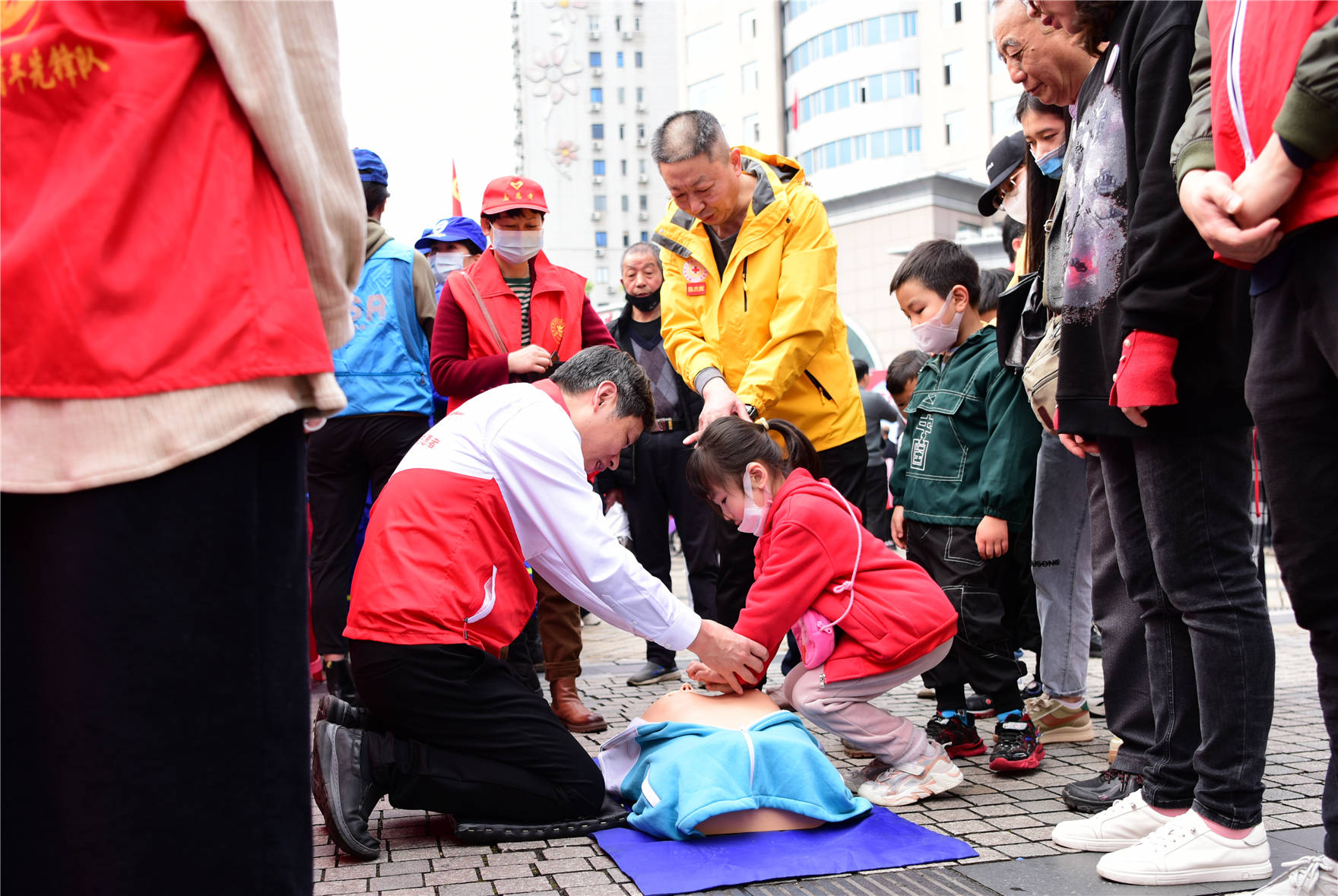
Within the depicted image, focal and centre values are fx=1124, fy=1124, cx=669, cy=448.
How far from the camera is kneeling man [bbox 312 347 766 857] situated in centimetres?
315

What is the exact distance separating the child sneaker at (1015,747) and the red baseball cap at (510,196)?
9.57ft

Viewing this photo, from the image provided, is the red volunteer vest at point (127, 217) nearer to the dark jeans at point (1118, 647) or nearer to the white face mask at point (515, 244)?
the dark jeans at point (1118, 647)

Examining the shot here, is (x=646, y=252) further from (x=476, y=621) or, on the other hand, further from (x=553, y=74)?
(x=553, y=74)

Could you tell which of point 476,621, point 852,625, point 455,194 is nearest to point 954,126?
point 455,194

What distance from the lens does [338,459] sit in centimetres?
489

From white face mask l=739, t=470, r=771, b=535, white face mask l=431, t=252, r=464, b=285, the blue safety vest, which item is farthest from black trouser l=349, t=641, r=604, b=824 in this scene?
white face mask l=431, t=252, r=464, b=285

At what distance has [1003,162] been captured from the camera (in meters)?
4.52

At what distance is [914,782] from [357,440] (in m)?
2.76

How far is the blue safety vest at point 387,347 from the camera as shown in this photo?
4.93 meters

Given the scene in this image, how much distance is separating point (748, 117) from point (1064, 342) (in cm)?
5775

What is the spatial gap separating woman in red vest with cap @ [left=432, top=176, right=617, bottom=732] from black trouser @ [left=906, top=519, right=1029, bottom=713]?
1.49 m

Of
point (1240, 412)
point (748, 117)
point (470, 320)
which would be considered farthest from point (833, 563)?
point (748, 117)

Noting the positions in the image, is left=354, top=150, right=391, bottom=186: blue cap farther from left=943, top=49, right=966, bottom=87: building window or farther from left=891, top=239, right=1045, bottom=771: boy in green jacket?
left=943, top=49, right=966, bottom=87: building window

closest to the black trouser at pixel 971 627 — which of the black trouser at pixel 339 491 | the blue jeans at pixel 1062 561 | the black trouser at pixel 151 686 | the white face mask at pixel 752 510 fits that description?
the blue jeans at pixel 1062 561
